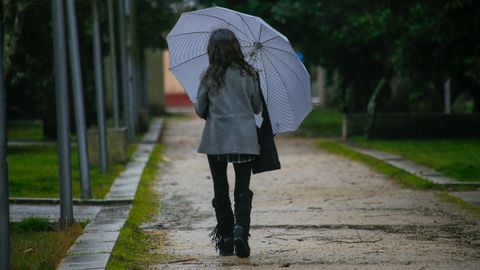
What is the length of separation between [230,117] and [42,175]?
941cm

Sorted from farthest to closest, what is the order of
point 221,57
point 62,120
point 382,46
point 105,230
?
point 382,46 → point 62,120 → point 105,230 → point 221,57

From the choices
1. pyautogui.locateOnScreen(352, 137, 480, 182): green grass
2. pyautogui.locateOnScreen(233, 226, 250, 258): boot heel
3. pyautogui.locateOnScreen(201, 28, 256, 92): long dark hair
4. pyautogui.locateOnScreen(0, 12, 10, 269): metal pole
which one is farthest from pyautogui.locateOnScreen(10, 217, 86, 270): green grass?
pyautogui.locateOnScreen(352, 137, 480, 182): green grass

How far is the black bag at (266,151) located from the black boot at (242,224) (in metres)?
0.23

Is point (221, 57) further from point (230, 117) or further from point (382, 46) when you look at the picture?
point (382, 46)

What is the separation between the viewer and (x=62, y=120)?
431 inches

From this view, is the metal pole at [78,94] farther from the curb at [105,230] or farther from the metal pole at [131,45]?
the metal pole at [131,45]

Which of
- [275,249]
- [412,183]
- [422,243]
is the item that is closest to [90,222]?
[275,249]

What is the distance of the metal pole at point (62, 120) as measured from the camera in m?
10.6

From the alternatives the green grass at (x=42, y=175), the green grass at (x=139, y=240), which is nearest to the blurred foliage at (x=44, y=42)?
the green grass at (x=42, y=175)

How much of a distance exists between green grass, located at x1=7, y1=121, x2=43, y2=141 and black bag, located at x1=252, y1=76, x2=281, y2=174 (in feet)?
70.0

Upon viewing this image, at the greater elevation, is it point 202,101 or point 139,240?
point 202,101

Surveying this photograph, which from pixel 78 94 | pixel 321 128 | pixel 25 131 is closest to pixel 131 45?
pixel 25 131

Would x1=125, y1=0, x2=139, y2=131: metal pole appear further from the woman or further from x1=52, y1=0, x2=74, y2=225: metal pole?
the woman

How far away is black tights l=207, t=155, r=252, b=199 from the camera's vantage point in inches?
336
